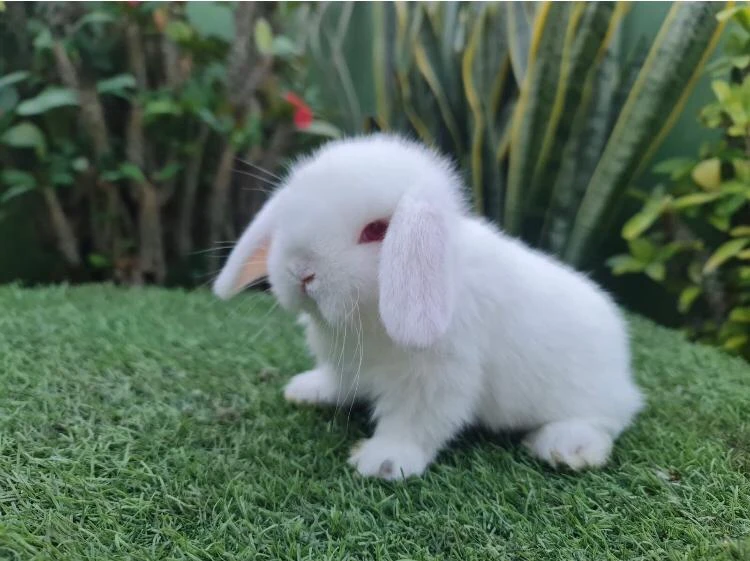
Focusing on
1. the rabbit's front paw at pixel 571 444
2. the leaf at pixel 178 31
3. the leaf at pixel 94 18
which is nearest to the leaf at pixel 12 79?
the leaf at pixel 94 18

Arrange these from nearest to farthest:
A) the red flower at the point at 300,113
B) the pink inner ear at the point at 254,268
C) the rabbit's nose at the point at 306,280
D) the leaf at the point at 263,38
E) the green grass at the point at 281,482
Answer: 1. the green grass at the point at 281,482
2. the rabbit's nose at the point at 306,280
3. the pink inner ear at the point at 254,268
4. the leaf at the point at 263,38
5. the red flower at the point at 300,113

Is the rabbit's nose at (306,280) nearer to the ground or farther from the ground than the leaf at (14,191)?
farther from the ground

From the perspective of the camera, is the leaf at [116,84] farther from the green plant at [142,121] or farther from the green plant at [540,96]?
the green plant at [540,96]

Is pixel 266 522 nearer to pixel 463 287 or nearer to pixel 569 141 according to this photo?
pixel 463 287

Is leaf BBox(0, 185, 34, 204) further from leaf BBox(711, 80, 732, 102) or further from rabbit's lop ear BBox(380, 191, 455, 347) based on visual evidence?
leaf BBox(711, 80, 732, 102)

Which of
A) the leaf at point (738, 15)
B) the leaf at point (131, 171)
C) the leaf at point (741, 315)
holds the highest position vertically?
the leaf at point (738, 15)

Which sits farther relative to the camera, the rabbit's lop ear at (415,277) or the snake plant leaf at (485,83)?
the snake plant leaf at (485,83)

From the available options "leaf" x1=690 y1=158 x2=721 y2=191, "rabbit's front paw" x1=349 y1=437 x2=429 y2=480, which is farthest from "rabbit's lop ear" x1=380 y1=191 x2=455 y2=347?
"leaf" x1=690 y1=158 x2=721 y2=191

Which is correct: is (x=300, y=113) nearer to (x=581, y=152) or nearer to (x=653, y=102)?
(x=581, y=152)

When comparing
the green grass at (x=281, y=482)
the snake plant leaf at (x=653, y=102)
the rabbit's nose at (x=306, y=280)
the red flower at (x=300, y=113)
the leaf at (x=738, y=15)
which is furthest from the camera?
the red flower at (x=300, y=113)
